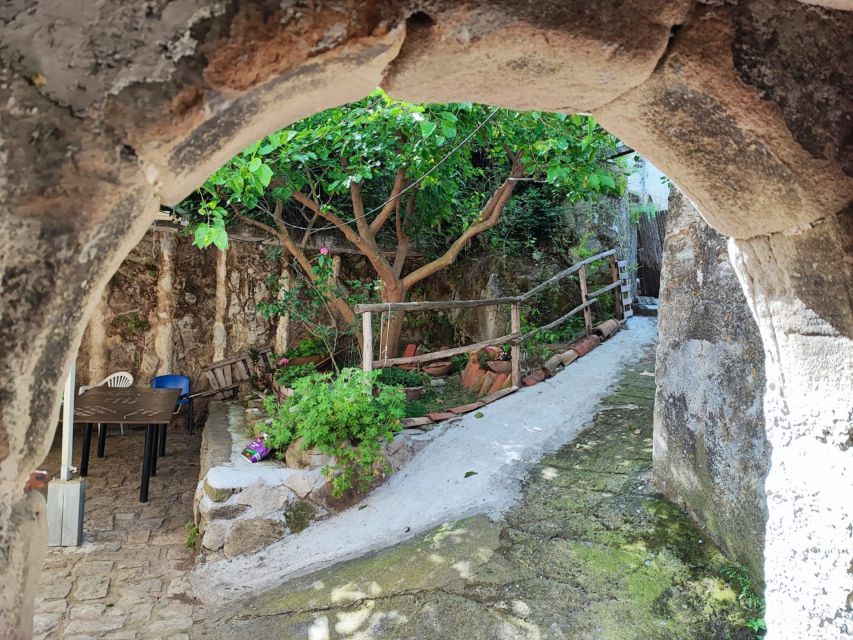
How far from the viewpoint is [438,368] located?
7594 millimetres

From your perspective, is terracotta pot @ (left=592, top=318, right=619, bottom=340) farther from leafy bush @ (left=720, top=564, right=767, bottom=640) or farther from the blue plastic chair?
the blue plastic chair

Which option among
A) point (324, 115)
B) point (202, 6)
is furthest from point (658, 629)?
point (324, 115)

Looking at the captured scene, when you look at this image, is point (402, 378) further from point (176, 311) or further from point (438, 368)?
point (176, 311)

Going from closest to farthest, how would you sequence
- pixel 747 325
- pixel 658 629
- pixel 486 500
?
A: pixel 658 629
pixel 747 325
pixel 486 500

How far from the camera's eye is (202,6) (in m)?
0.89

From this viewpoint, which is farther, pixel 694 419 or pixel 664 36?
pixel 694 419

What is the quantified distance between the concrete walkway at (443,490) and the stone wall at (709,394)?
115 cm

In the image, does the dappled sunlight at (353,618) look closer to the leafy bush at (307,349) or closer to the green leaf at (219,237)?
the green leaf at (219,237)

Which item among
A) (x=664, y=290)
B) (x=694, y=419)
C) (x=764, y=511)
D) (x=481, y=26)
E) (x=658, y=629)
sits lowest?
(x=658, y=629)

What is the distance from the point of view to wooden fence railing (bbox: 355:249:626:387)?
16.5 ft

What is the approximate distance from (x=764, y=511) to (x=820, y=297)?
200cm

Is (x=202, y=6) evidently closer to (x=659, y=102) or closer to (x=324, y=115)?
(x=659, y=102)

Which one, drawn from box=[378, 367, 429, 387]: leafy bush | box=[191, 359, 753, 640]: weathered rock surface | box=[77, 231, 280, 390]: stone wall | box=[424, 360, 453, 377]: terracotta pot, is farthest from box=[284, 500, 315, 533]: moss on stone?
box=[77, 231, 280, 390]: stone wall

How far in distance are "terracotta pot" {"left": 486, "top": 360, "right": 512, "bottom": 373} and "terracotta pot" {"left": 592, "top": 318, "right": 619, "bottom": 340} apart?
70.1 inches
